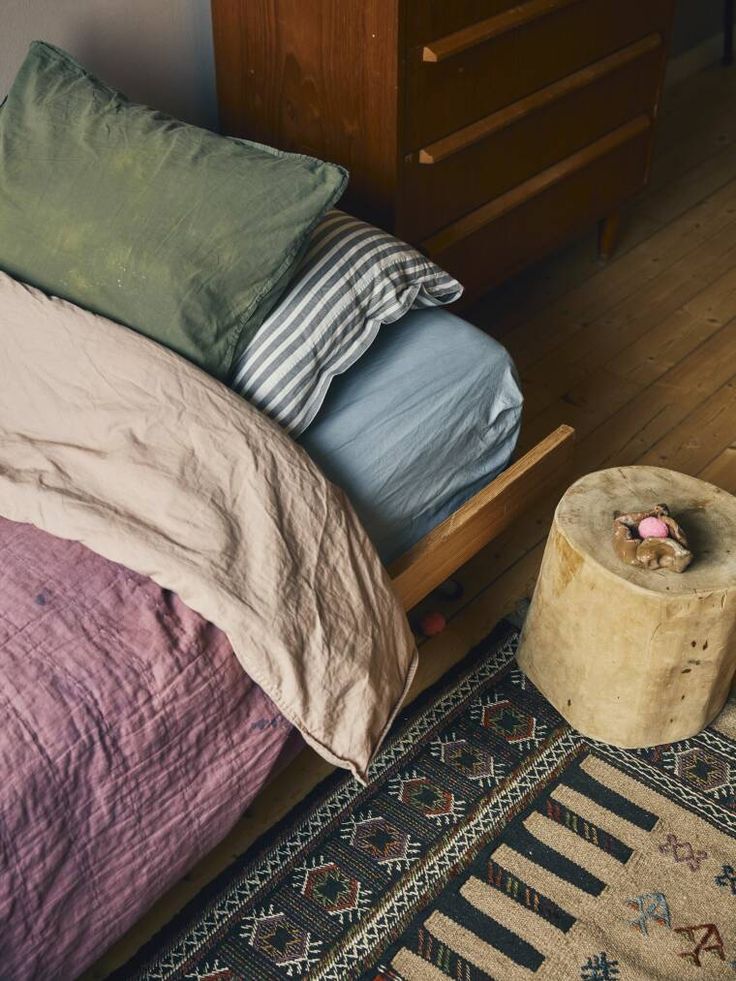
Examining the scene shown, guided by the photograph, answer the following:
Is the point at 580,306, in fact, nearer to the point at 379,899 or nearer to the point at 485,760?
the point at 485,760

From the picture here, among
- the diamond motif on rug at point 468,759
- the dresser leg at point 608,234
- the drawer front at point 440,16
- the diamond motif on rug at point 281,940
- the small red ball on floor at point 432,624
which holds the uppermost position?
the drawer front at point 440,16

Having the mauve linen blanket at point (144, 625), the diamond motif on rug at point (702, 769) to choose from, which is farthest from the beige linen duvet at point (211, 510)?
the diamond motif on rug at point (702, 769)

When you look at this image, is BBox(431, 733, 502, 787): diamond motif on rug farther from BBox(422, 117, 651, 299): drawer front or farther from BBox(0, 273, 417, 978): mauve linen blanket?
BBox(422, 117, 651, 299): drawer front

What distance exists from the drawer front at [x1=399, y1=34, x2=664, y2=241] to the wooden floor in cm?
39

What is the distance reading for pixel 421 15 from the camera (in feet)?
6.14

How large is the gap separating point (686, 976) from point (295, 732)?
1.89 feet

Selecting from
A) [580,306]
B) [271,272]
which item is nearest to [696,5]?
[580,306]

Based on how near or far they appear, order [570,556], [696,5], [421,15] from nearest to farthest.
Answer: [570,556], [421,15], [696,5]

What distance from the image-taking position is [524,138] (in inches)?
89.9

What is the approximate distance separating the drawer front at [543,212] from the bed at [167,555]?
639mm

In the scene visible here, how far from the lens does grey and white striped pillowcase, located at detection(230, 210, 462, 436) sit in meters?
1.53

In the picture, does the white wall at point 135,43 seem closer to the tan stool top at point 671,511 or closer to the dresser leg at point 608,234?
the dresser leg at point 608,234

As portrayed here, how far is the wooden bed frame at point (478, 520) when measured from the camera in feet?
5.38

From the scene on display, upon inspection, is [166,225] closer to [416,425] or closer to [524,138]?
[416,425]
